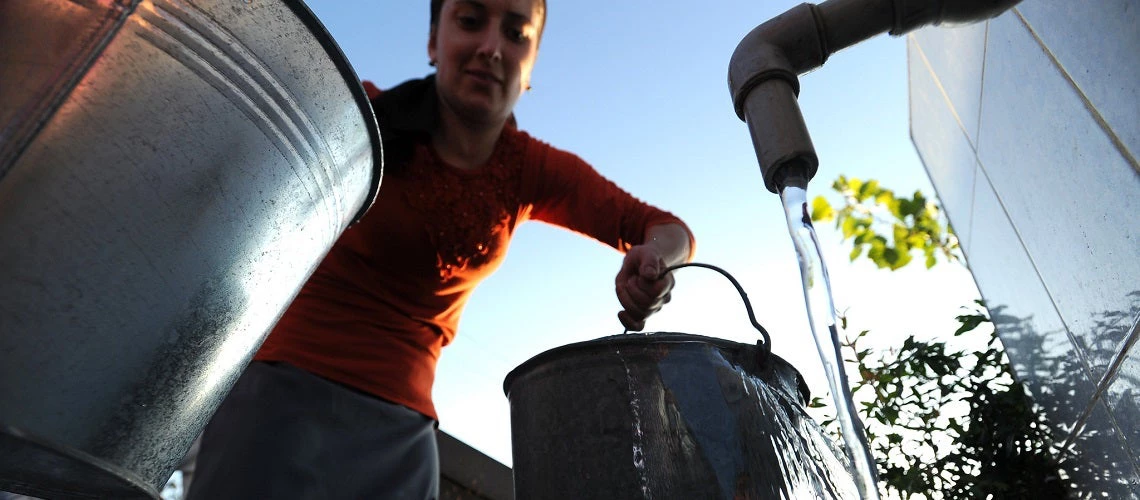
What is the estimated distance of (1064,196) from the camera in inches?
48.1

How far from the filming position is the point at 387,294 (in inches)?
62.4

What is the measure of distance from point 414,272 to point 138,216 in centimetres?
87

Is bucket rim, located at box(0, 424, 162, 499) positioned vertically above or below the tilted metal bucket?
below

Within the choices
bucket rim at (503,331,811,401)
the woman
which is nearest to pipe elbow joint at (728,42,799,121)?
bucket rim at (503,331,811,401)

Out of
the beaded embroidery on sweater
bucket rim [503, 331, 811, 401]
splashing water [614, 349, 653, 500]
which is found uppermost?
the beaded embroidery on sweater

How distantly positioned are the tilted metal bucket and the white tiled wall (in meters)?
0.97

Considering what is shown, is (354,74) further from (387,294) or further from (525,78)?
(525,78)

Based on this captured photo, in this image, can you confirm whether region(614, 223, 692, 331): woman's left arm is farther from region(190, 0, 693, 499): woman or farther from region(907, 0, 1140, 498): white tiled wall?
region(907, 0, 1140, 498): white tiled wall

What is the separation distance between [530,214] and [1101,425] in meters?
1.21

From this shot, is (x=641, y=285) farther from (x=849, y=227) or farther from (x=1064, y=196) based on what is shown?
(x=849, y=227)

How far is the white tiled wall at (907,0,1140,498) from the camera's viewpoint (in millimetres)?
946

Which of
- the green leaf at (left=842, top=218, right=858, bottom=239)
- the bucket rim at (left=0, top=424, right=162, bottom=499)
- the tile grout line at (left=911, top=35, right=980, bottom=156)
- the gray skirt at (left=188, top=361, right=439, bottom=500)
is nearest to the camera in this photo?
the bucket rim at (left=0, top=424, right=162, bottom=499)

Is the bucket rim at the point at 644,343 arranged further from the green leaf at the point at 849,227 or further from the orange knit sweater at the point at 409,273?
the green leaf at the point at 849,227


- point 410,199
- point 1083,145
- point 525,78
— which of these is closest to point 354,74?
point 410,199
